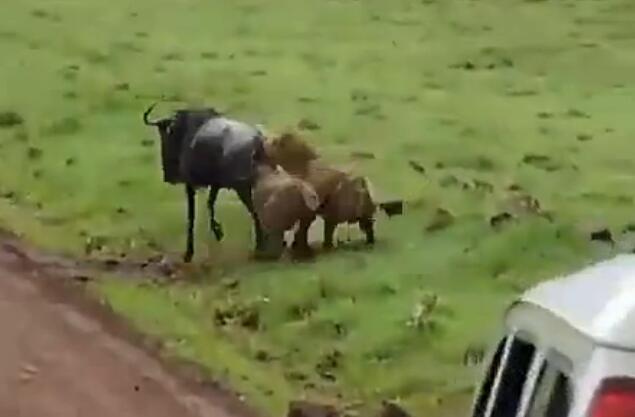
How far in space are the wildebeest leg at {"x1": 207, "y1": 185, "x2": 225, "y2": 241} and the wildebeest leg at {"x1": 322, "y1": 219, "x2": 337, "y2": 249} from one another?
1.85 feet

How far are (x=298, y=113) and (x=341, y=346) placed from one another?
4573mm

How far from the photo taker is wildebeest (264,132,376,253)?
27.2 ft

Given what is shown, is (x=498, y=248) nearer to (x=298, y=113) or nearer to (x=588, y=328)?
(x=298, y=113)

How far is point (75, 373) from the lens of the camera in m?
6.82

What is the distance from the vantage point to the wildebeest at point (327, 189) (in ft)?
27.2

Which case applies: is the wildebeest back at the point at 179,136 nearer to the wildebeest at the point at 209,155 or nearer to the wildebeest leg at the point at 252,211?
the wildebeest at the point at 209,155

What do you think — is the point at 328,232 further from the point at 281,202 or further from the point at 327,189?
the point at 281,202

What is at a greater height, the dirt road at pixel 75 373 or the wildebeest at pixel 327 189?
the wildebeest at pixel 327 189

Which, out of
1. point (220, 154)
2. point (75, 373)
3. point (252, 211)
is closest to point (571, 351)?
point (75, 373)

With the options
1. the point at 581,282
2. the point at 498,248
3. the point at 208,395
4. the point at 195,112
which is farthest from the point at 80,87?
the point at 581,282

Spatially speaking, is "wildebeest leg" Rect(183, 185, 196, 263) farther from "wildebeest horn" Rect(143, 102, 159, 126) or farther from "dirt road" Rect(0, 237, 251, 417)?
"wildebeest horn" Rect(143, 102, 159, 126)

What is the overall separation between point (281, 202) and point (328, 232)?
424 mm

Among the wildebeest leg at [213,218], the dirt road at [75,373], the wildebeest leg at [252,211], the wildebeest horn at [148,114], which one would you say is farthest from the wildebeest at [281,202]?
the wildebeest horn at [148,114]

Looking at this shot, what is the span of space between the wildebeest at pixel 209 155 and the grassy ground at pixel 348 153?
32cm
